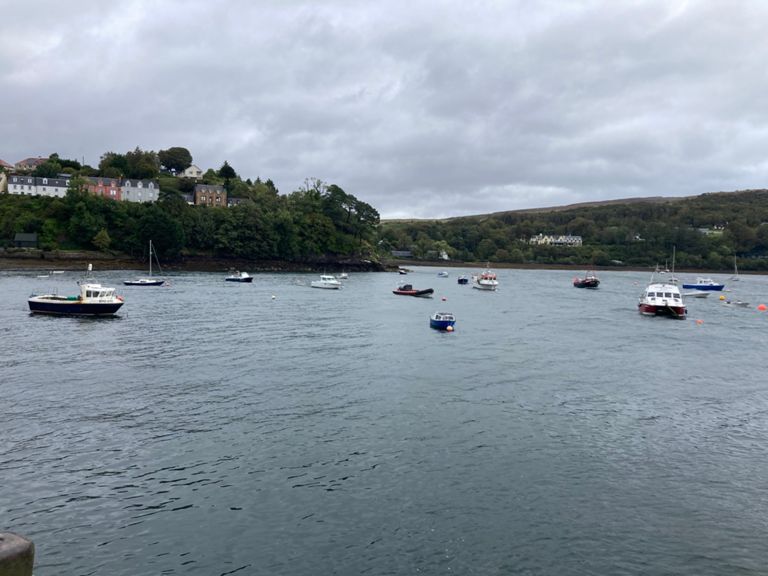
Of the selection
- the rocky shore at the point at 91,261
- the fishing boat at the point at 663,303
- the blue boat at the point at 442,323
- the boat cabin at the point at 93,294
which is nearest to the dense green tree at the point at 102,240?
the rocky shore at the point at 91,261

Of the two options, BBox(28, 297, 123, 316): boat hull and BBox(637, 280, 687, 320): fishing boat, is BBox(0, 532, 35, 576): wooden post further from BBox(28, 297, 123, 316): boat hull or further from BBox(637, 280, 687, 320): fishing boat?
BBox(637, 280, 687, 320): fishing boat

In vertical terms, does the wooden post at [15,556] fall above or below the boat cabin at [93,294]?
below

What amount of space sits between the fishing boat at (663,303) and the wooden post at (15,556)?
94.7 meters

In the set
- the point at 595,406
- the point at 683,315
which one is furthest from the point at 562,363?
the point at 683,315

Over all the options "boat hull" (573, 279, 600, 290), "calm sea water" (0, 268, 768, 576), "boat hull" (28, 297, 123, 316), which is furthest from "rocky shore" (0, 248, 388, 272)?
"calm sea water" (0, 268, 768, 576)

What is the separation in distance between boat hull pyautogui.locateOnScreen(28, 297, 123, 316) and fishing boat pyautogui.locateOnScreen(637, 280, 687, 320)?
77.8 meters

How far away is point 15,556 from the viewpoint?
9.22 metres

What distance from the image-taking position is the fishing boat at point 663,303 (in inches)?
3565

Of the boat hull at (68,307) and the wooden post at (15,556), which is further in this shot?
the boat hull at (68,307)

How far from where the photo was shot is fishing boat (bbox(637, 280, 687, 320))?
3565 inches

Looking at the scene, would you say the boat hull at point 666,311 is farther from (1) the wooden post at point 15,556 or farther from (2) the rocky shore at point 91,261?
(2) the rocky shore at point 91,261

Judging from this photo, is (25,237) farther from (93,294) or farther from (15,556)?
(15,556)

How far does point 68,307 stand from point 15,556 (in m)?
69.5

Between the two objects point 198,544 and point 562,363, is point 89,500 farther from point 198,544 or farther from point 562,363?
point 562,363
